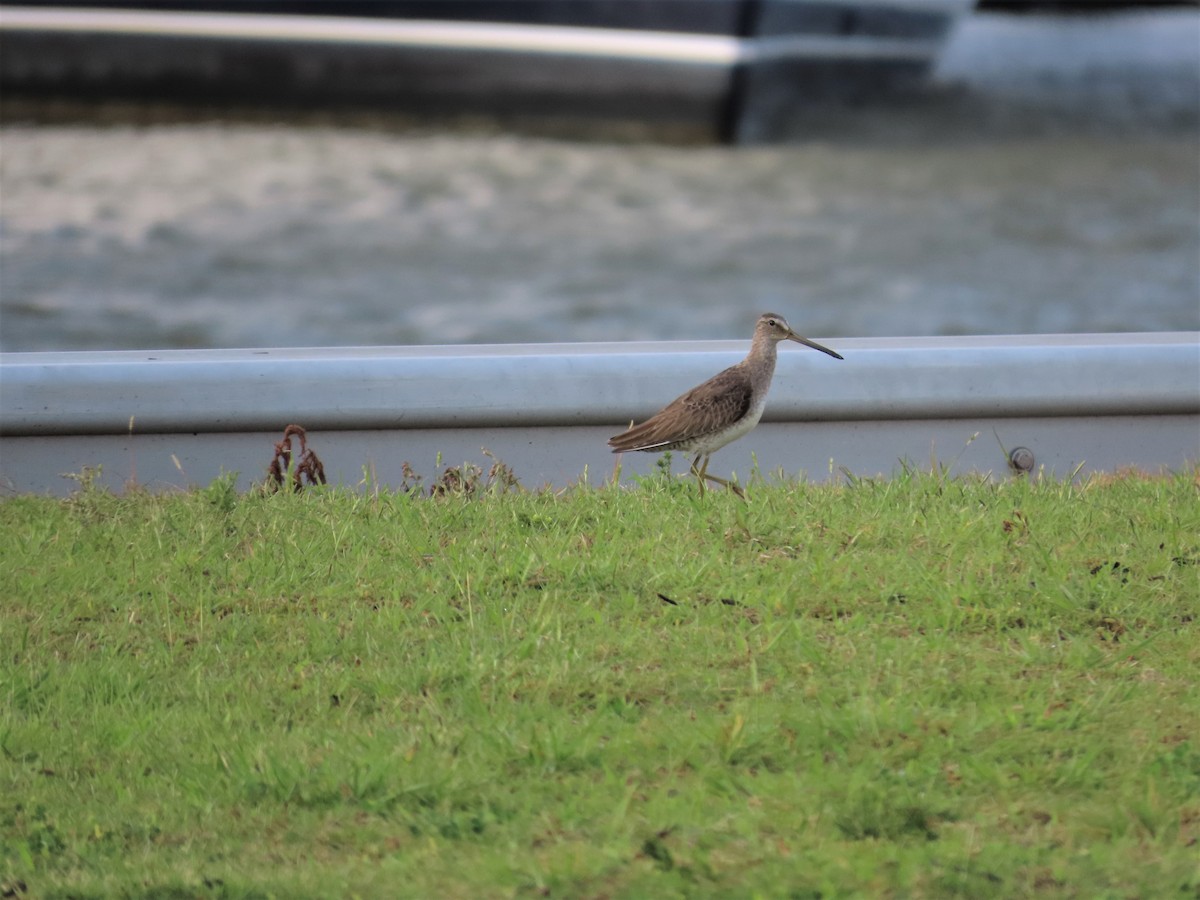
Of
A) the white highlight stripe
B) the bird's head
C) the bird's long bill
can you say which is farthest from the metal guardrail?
the white highlight stripe

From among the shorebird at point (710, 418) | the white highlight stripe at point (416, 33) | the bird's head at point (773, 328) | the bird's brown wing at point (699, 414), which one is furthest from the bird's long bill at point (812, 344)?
the white highlight stripe at point (416, 33)

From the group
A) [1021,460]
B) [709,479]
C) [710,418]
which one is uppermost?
[710,418]

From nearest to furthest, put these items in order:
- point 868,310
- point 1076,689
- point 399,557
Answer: point 1076,689 → point 399,557 → point 868,310

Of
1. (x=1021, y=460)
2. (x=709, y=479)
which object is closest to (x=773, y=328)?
(x=709, y=479)

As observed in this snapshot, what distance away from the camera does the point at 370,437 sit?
735 cm

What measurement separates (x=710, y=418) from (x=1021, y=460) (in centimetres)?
193

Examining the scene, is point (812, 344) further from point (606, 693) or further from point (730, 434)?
point (606, 693)

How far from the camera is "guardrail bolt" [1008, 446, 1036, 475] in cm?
750

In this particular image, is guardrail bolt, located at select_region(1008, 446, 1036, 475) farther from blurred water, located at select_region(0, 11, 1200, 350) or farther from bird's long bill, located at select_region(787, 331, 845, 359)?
blurred water, located at select_region(0, 11, 1200, 350)

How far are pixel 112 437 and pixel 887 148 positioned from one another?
61.4 ft

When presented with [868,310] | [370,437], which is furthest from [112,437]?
[868,310]

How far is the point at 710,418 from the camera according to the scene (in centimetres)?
636

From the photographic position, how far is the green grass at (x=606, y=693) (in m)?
3.65

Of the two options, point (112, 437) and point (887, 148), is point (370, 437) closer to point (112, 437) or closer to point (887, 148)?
point (112, 437)
